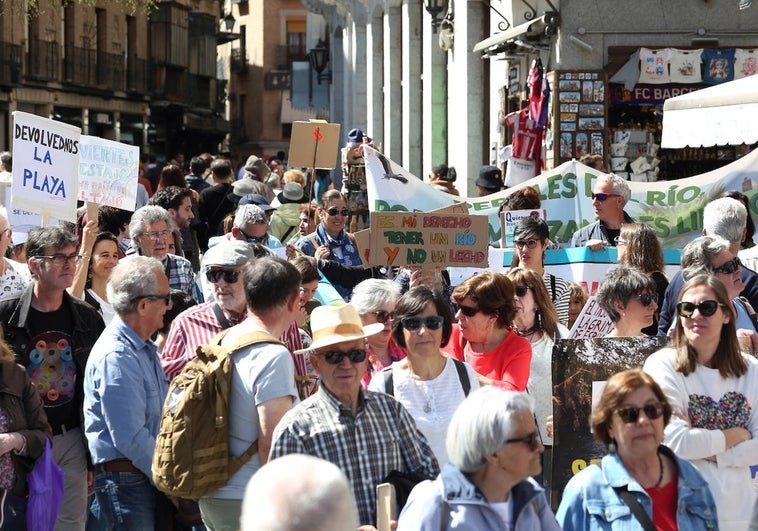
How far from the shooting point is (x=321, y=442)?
4.95m

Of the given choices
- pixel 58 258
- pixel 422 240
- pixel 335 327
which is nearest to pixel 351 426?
pixel 335 327

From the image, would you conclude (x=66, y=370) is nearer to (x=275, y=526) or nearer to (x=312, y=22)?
(x=275, y=526)

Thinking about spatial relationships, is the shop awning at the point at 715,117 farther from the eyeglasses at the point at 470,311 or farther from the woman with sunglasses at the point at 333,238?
the eyeglasses at the point at 470,311

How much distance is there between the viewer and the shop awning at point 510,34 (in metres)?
17.5

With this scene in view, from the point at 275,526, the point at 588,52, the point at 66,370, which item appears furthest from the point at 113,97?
the point at 275,526

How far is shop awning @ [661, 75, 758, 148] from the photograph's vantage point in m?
11.0

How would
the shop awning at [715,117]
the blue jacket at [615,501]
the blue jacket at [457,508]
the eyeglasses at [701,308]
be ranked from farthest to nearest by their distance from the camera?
the shop awning at [715,117] → the eyeglasses at [701,308] → the blue jacket at [615,501] → the blue jacket at [457,508]

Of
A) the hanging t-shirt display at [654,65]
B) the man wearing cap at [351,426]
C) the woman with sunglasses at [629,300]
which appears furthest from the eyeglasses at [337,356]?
the hanging t-shirt display at [654,65]

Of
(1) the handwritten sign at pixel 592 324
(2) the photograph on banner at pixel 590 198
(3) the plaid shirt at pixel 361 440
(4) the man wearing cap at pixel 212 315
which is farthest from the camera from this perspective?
(2) the photograph on banner at pixel 590 198

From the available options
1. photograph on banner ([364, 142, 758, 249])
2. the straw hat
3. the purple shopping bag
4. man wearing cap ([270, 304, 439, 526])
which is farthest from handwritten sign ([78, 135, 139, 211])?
man wearing cap ([270, 304, 439, 526])

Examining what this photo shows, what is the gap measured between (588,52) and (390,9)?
1661cm

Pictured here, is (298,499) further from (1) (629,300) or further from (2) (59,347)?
(1) (629,300)

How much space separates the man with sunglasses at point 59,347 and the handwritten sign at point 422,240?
2.42 metres

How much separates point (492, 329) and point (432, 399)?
3.26 ft
